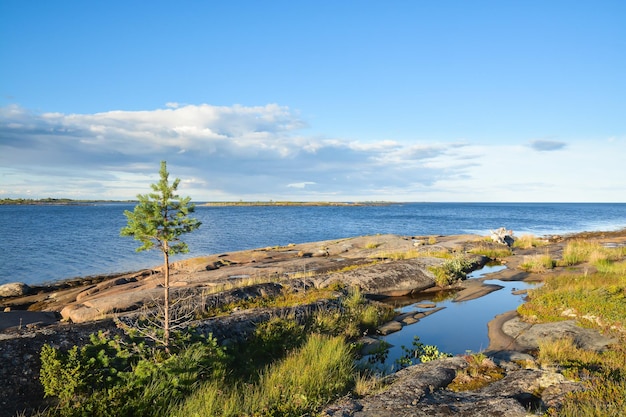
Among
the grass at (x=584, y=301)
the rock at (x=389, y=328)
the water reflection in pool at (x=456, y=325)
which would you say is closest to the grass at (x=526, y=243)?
the water reflection in pool at (x=456, y=325)

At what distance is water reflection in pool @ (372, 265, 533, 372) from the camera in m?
13.8

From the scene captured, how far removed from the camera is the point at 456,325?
53.6 feet

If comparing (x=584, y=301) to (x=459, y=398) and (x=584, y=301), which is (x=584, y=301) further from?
(x=459, y=398)

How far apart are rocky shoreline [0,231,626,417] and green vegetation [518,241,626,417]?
50 centimetres

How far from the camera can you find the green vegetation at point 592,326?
670cm

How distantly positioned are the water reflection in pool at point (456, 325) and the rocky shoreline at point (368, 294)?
716 mm

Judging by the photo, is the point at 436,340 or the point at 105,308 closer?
the point at 436,340

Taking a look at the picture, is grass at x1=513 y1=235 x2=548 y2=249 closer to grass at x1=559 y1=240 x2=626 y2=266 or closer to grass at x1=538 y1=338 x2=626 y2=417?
grass at x1=559 y1=240 x2=626 y2=266

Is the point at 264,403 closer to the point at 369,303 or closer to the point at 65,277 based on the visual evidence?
the point at 369,303

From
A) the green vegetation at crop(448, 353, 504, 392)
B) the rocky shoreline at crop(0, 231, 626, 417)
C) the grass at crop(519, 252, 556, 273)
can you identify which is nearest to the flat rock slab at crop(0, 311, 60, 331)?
the rocky shoreline at crop(0, 231, 626, 417)

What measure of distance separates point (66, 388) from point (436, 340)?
1195 cm

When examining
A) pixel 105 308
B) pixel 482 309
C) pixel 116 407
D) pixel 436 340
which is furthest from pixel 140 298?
pixel 482 309

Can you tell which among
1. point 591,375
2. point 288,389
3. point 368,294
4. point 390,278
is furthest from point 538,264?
point 288,389

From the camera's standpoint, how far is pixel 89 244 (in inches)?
2146
